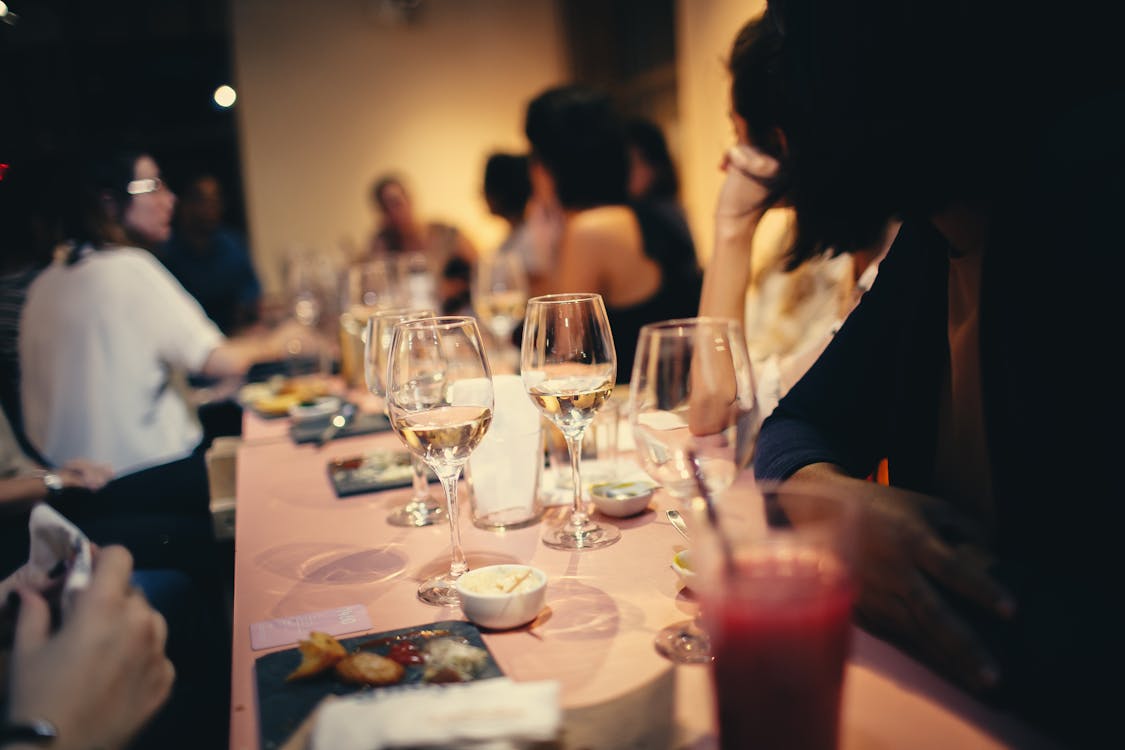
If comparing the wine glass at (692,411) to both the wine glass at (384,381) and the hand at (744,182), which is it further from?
the hand at (744,182)

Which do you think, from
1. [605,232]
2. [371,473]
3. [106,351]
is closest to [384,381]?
[371,473]

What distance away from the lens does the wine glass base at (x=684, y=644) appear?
0.80 m

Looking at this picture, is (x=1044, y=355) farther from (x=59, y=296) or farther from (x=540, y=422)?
(x=59, y=296)

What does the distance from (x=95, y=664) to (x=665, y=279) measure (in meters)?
2.37

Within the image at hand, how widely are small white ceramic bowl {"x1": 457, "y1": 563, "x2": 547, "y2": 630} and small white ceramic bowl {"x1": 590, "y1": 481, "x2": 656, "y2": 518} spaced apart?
295 millimetres

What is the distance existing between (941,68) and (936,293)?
1.18ft

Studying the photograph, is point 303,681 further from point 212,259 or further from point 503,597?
point 212,259

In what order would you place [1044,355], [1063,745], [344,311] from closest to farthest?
[1063,745] < [1044,355] < [344,311]

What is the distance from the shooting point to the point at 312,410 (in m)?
2.11

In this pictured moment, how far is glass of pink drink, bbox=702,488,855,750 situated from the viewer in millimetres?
557

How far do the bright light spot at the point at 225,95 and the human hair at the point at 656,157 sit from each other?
404 centimetres

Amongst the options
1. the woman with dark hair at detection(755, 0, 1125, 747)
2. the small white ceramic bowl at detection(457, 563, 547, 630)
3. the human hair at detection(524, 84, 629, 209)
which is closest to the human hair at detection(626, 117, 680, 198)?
the human hair at detection(524, 84, 629, 209)

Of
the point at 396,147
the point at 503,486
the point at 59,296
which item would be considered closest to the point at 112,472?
the point at 59,296

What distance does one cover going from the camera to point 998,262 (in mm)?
867
